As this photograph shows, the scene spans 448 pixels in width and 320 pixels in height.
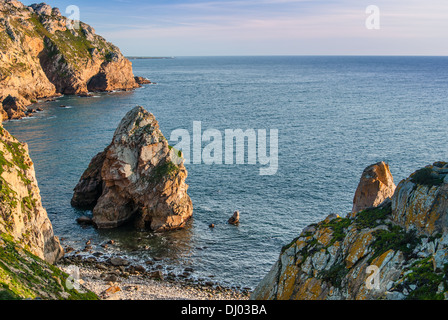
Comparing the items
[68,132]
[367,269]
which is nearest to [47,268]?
[367,269]

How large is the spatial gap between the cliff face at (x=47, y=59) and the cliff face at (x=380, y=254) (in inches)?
4168

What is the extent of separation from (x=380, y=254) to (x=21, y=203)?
3045 centimetres

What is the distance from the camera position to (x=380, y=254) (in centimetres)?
2233

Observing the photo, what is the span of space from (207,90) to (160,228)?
142 meters

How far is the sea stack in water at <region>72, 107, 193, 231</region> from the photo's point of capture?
5291cm

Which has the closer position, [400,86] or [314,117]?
[314,117]

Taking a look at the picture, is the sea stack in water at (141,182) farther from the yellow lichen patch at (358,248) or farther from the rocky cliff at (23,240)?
the yellow lichen patch at (358,248)

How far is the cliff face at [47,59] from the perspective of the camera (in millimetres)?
127575

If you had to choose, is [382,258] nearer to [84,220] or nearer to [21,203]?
[21,203]

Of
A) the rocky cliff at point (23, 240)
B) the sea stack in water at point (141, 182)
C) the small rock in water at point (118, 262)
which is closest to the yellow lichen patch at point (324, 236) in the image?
the rocky cliff at point (23, 240)

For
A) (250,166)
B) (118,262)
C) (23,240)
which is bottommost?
(118,262)

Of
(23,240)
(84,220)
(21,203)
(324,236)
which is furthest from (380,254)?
(84,220)

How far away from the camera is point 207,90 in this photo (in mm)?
187875

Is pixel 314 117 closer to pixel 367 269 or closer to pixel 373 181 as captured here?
pixel 373 181
